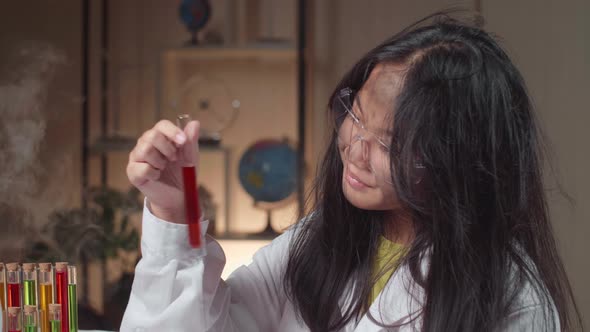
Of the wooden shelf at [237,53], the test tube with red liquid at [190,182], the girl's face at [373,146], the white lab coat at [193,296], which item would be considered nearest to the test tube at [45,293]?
the white lab coat at [193,296]

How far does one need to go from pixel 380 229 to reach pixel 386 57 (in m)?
0.27

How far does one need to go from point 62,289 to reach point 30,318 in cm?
6

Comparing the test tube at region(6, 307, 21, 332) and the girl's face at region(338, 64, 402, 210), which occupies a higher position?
the girl's face at region(338, 64, 402, 210)

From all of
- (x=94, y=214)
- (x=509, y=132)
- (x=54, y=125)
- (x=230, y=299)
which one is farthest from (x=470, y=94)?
(x=54, y=125)

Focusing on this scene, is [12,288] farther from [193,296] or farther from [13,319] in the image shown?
[193,296]

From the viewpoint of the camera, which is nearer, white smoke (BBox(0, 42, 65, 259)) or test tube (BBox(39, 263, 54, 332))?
test tube (BBox(39, 263, 54, 332))

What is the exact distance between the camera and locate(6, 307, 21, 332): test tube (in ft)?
3.63

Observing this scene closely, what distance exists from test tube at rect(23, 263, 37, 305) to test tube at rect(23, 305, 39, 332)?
2cm

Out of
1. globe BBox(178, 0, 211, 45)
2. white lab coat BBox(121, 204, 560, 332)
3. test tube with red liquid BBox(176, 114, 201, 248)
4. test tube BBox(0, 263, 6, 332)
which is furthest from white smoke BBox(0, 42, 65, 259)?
globe BBox(178, 0, 211, 45)

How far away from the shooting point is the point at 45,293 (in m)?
1.13

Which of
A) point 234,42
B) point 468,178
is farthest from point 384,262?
point 234,42

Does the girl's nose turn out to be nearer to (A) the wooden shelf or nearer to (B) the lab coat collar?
(B) the lab coat collar

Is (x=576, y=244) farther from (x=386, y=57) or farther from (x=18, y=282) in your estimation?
(x=18, y=282)

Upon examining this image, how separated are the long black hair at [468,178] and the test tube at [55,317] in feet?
1.59
